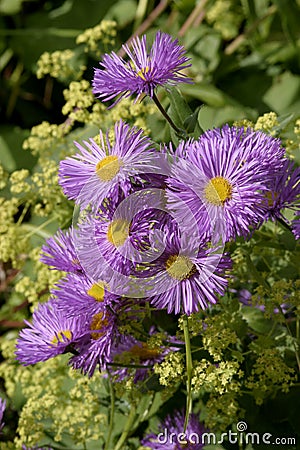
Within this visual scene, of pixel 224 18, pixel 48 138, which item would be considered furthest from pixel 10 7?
pixel 48 138

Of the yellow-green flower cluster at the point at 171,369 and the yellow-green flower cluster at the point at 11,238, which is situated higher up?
the yellow-green flower cluster at the point at 11,238

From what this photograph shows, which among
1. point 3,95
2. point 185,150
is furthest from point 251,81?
point 185,150

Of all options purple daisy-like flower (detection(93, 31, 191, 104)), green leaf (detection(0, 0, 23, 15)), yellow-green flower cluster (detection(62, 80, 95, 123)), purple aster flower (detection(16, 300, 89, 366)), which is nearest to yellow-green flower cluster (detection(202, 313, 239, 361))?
purple aster flower (detection(16, 300, 89, 366))

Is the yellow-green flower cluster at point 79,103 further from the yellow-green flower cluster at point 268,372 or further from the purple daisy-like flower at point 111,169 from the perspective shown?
the yellow-green flower cluster at point 268,372

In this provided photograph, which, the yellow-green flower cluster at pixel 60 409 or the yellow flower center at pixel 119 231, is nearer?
the yellow flower center at pixel 119 231

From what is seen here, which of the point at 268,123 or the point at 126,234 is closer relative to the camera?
the point at 126,234

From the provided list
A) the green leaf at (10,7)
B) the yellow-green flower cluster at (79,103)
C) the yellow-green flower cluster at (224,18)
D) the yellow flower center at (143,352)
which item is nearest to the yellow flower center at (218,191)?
the yellow flower center at (143,352)

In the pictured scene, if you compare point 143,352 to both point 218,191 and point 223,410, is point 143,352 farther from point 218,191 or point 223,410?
point 218,191
